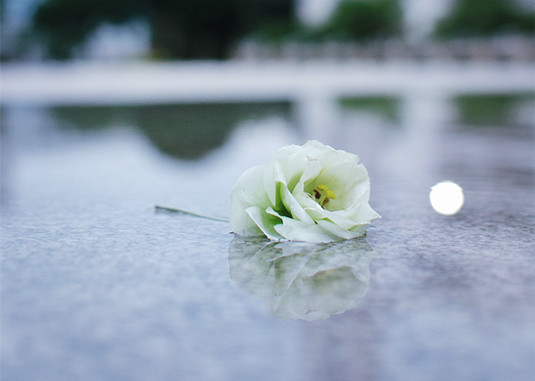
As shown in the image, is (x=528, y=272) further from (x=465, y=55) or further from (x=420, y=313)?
(x=465, y=55)

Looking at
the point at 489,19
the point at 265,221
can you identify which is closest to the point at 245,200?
the point at 265,221

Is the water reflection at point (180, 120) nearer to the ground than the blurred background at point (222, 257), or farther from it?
farther from it

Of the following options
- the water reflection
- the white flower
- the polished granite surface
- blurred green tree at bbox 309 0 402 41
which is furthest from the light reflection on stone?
blurred green tree at bbox 309 0 402 41

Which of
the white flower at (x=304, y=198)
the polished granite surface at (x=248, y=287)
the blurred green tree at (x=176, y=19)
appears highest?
the blurred green tree at (x=176, y=19)

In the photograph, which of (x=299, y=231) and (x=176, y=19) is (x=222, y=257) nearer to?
(x=299, y=231)

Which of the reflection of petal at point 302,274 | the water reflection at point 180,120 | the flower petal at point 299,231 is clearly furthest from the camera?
the water reflection at point 180,120

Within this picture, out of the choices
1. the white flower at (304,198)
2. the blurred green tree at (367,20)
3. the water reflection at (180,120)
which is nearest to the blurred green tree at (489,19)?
the blurred green tree at (367,20)

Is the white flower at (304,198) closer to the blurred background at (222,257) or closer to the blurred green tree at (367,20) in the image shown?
the blurred background at (222,257)
